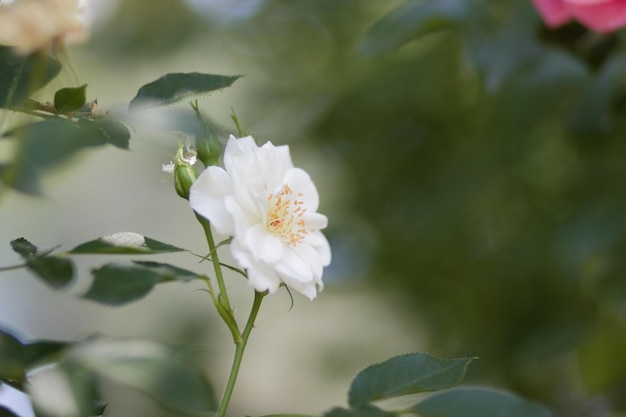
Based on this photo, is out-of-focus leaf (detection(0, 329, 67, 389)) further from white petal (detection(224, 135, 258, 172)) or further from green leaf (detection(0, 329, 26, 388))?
white petal (detection(224, 135, 258, 172))

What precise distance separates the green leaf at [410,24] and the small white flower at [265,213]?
14.2 inches

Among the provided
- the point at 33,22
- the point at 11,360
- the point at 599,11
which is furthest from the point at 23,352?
the point at 599,11

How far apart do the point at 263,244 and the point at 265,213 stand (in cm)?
2

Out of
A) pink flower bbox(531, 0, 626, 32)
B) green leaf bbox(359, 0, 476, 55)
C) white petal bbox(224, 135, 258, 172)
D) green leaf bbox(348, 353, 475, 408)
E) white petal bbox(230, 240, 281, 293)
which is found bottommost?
green leaf bbox(348, 353, 475, 408)

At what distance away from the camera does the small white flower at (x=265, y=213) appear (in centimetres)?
33

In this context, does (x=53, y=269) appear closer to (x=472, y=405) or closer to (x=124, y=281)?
(x=124, y=281)

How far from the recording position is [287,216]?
1.24 feet

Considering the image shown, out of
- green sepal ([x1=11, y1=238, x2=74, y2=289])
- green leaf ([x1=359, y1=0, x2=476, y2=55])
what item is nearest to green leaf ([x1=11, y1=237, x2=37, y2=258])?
green sepal ([x1=11, y1=238, x2=74, y2=289])

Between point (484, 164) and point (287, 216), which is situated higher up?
point (484, 164)

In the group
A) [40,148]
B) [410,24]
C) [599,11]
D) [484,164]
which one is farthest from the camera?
[484,164]

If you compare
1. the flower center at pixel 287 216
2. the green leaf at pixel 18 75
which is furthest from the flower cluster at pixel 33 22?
the flower center at pixel 287 216

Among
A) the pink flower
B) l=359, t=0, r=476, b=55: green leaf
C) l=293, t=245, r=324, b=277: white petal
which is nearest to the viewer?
l=293, t=245, r=324, b=277: white petal

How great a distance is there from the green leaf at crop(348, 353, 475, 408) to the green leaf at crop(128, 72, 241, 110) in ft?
0.42

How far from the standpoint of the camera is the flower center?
364 millimetres
